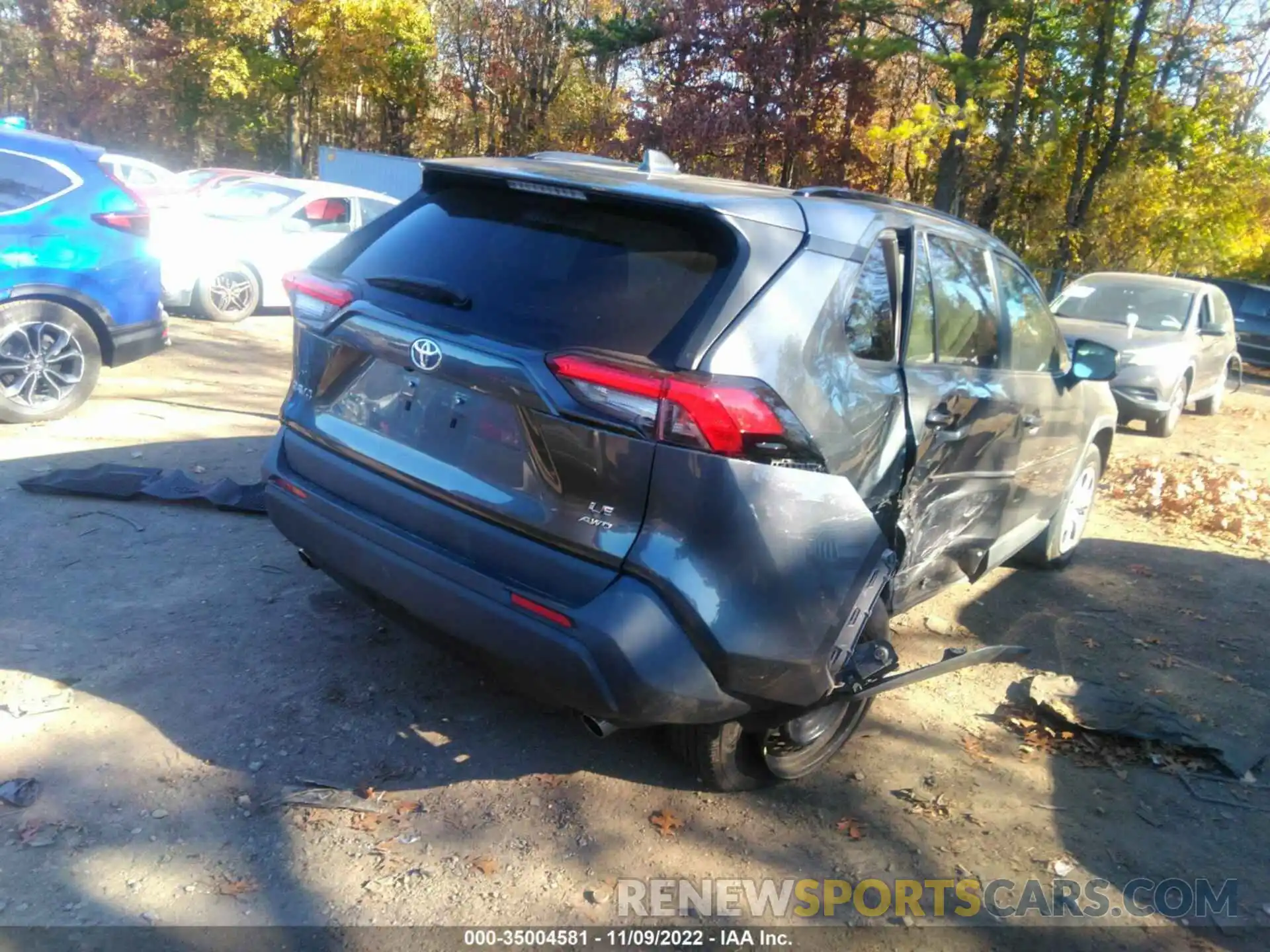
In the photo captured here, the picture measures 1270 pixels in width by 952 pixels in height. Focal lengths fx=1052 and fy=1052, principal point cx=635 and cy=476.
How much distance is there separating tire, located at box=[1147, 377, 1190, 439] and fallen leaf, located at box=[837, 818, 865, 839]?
28.8 ft

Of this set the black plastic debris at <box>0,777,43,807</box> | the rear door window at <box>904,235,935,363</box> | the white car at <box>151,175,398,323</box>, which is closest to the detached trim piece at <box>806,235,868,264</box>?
the rear door window at <box>904,235,935,363</box>

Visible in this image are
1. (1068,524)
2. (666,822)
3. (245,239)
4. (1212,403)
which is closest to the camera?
(666,822)

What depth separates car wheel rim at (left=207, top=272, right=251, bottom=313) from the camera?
11180 millimetres

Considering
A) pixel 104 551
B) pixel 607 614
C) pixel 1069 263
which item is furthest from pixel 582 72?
pixel 607 614

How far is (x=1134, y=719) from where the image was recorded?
4203 millimetres

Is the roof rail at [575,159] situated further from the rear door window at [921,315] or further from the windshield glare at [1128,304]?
the windshield glare at [1128,304]

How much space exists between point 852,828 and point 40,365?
18.5 ft

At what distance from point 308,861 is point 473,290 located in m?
1.72

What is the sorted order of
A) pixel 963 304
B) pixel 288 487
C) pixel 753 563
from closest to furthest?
pixel 753 563 < pixel 288 487 < pixel 963 304

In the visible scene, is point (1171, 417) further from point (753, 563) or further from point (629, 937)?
point (629, 937)

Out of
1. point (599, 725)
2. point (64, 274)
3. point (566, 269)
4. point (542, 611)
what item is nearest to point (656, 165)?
point (566, 269)

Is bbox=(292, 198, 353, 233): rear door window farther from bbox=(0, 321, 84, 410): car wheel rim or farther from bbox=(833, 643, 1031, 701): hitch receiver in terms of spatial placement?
bbox=(833, 643, 1031, 701): hitch receiver

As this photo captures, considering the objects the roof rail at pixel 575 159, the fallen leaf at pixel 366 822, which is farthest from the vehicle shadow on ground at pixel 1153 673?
the roof rail at pixel 575 159

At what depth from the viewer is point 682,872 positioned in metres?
3.11
